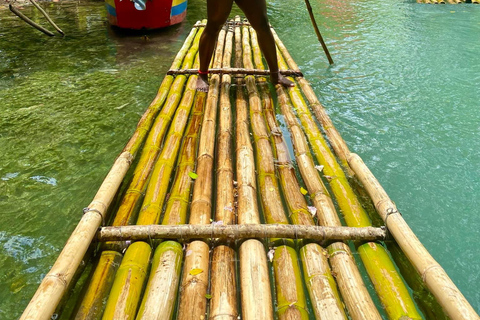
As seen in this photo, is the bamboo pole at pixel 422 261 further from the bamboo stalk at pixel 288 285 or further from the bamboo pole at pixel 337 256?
the bamboo stalk at pixel 288 285

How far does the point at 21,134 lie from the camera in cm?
295

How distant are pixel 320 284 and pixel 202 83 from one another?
2478mm

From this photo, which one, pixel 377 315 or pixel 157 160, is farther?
pixel 157 160

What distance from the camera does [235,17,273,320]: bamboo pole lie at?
131 cm

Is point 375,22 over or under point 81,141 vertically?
over

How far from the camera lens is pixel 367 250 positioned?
1.60m

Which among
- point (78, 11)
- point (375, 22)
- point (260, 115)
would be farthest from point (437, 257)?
point (78, 11)

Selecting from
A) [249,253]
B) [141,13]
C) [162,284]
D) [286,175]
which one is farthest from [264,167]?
[141,13]

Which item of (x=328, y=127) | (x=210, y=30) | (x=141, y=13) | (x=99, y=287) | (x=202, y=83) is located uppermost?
(x=210, y=30)

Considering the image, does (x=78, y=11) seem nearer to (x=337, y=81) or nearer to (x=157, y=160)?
(x=337, y=81)

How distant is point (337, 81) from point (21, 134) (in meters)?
3.34

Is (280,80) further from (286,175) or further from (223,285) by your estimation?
(223,285)

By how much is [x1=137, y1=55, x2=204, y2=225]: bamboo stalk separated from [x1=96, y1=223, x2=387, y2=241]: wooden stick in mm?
139

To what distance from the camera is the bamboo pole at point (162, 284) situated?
4.20 ft
